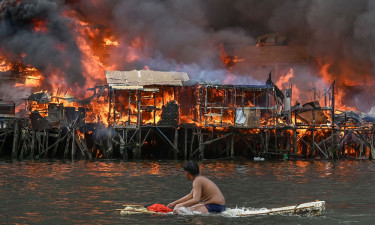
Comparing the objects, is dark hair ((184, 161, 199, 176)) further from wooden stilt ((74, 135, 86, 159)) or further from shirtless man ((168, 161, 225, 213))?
wooden stilt ((74, 135, 86, 159))

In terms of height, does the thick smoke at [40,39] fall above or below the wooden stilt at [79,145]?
above

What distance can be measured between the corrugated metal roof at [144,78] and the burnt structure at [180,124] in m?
0.09

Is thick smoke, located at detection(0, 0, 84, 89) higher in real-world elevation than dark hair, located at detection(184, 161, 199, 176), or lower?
higher

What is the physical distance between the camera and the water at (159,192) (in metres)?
15.4

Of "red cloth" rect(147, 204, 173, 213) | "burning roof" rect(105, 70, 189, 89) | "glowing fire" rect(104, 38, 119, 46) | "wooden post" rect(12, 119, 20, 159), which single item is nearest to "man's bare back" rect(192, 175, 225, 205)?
"red cloth" rect(147, 204, 173, 213)

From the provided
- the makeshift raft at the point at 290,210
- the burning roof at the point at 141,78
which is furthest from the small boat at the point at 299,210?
the burning roof at the point at 141,78

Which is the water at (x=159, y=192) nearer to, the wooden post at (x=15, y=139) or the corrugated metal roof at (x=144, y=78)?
the wooden post at (x=15, y=139)

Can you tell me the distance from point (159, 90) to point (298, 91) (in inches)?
893

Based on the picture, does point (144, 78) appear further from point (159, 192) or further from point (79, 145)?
point (159, 192)

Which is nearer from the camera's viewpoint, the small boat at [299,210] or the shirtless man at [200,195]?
the shirtless man at [200,195]

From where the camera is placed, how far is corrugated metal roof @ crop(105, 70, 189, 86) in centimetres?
4537

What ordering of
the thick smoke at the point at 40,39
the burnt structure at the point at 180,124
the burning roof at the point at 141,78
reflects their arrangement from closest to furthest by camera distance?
the burnt structure at the point at 180,124
the burning roof at the point at 141,78
the thick smoke at the point at 40,39

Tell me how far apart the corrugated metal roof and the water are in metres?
13.0

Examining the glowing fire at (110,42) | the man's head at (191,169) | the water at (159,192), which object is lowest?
the water at (159,192)
